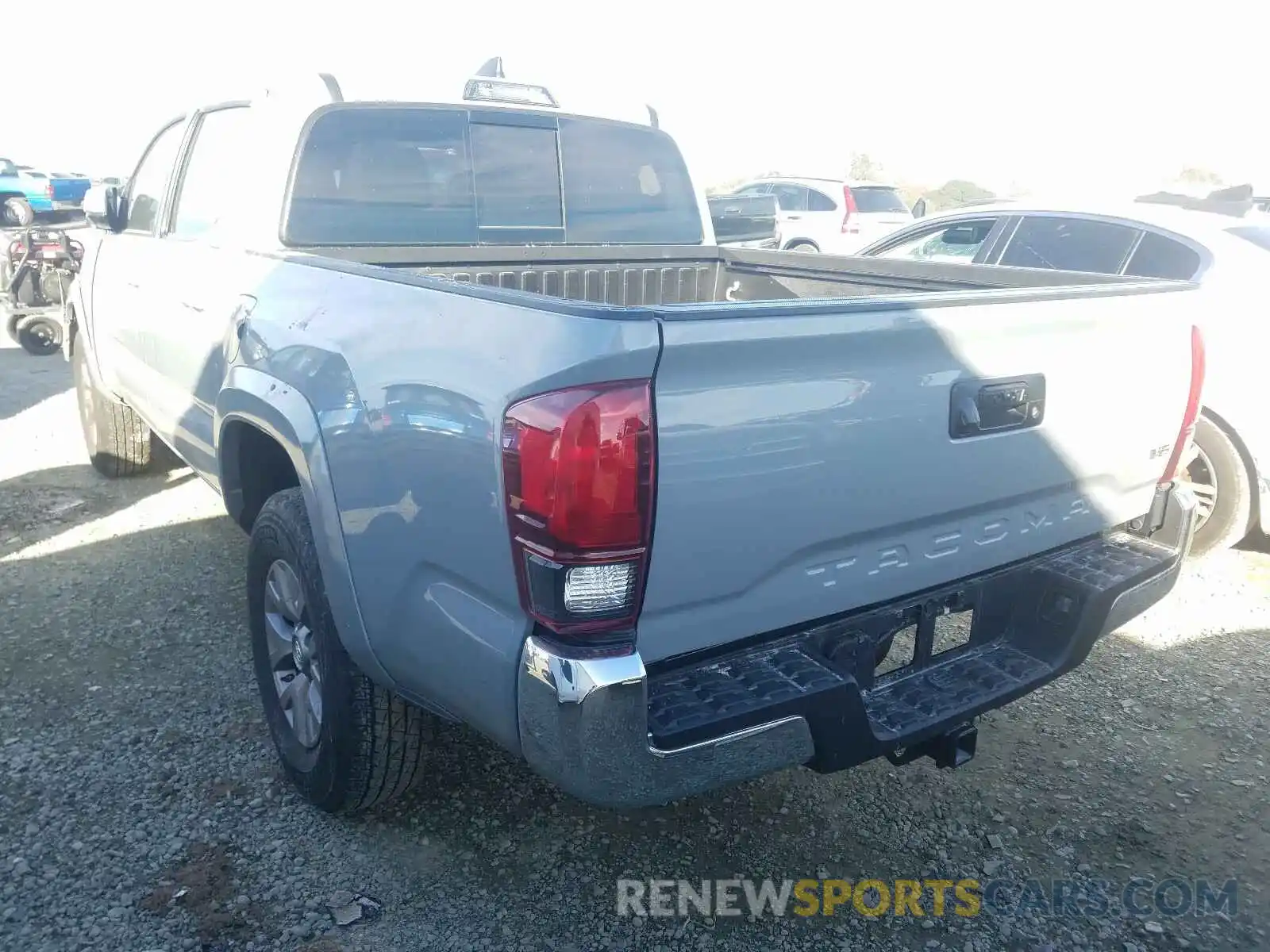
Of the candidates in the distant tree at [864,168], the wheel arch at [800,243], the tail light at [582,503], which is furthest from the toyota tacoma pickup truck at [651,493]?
the distant tree at [864,168]

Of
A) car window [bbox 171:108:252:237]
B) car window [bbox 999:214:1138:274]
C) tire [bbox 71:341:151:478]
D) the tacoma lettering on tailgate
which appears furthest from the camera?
tire [bbox 71:341:151:478]

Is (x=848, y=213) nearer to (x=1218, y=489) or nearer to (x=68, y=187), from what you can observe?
(x=1218, y=489)

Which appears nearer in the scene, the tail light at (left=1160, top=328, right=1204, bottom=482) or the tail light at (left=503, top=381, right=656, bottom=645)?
the tail light at (left=503, top=381, right=656, bottom=645)

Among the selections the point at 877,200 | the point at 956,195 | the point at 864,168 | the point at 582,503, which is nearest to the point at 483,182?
the point at 582,503

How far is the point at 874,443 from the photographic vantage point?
6.87ft

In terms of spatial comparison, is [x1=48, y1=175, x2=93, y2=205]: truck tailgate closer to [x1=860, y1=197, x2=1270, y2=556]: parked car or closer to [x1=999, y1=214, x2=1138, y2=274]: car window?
[x1=999, y1=214, x2=1138, y2=274]: car window

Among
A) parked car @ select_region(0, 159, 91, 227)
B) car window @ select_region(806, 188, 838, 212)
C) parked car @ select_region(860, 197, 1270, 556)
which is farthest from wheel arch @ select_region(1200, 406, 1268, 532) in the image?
parked car @ select_region(0, 159, 91, 227)

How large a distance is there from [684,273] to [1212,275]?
91.7 inches

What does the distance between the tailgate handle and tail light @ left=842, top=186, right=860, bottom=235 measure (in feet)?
42.3

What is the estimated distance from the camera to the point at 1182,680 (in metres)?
3.71

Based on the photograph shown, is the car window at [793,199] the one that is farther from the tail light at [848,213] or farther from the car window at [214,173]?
the car window at [214,173]

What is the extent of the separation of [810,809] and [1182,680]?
1.72m

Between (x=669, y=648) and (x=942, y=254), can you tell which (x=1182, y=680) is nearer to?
(x=669, y=648)

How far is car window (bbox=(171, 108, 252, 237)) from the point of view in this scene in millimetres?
3582
